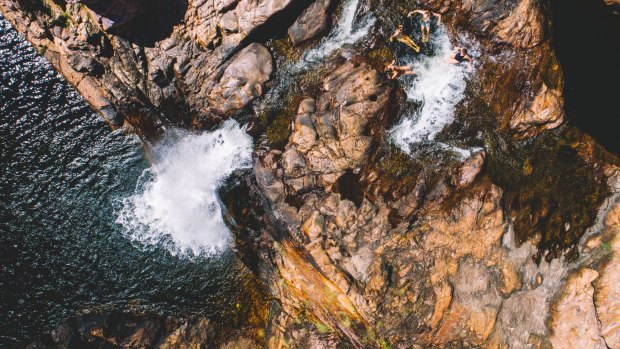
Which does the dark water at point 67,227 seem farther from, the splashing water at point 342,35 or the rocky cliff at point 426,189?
the splashing water at point 342,35

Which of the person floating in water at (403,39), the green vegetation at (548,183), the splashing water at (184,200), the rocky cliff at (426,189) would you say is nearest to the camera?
the rocky cliff at (426,189)

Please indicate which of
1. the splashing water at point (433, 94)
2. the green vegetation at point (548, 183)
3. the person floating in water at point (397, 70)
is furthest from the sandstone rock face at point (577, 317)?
the person floating in water at point (397, 70)

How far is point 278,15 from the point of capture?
37.5 feet

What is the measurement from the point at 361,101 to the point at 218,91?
5.15 m

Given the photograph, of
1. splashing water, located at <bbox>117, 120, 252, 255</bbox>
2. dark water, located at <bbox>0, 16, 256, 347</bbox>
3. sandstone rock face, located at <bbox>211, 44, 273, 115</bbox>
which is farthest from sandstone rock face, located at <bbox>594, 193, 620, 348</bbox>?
splashing water, located at <bbox>117, 120, 252, 255</bbox>

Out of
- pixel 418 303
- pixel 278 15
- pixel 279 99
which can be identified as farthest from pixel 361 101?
pixel 418 303

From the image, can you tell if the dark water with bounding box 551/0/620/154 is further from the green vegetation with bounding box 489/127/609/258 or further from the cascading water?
the cascading water

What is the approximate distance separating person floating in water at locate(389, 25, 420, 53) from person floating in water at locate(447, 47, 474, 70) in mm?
1075

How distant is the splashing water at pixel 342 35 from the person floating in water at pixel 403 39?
85 cm

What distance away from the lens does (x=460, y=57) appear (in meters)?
10.9

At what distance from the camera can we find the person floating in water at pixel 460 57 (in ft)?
35.5

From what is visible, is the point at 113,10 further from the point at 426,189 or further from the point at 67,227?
the point at 426,189

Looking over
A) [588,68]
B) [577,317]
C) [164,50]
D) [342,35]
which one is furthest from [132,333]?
[588,68]

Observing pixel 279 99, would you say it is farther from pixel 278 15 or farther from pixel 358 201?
pixel 358 201
